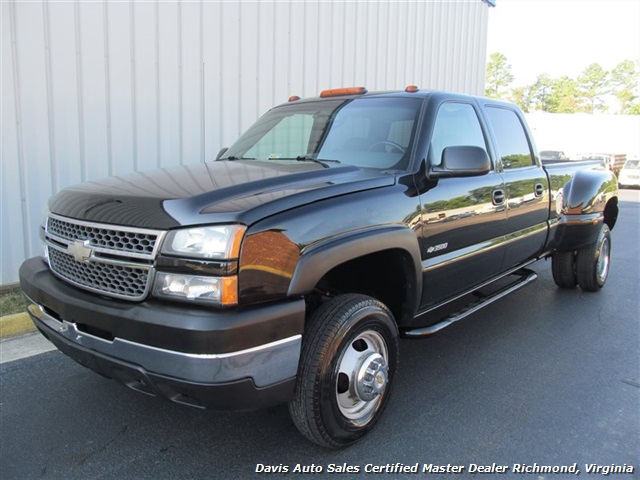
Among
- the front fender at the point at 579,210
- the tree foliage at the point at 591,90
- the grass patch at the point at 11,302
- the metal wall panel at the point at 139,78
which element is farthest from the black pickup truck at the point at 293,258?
the tree foliage at the point at 591,90

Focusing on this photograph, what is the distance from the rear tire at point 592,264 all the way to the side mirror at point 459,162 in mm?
3113

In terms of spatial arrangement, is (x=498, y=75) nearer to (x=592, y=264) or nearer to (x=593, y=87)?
(x=593, y=87)

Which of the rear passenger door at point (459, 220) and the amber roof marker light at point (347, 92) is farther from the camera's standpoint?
the amber roof marker light at point (347, 92)

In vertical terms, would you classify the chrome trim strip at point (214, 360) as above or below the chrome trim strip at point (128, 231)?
below

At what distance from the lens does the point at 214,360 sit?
2.17m

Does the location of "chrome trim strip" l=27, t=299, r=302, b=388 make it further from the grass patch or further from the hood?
the grass patch

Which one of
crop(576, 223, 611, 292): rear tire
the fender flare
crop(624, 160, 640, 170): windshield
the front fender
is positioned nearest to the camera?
the fender flare

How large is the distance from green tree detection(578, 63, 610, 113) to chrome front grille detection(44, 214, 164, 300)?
92.4 metres

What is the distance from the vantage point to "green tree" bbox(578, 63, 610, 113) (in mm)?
83238

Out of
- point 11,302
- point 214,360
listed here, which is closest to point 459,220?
point 214,360

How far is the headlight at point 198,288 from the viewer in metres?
2.23

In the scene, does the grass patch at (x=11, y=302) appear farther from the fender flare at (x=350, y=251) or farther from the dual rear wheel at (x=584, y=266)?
the dual rear wheel at (x=584, y=266)

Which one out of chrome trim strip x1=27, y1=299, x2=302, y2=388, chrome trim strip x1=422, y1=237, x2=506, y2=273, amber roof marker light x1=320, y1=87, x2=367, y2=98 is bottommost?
chrome trim strip x1=27, y1=299, x2=302, y2=388

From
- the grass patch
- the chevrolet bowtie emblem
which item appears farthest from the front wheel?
the grass patch
